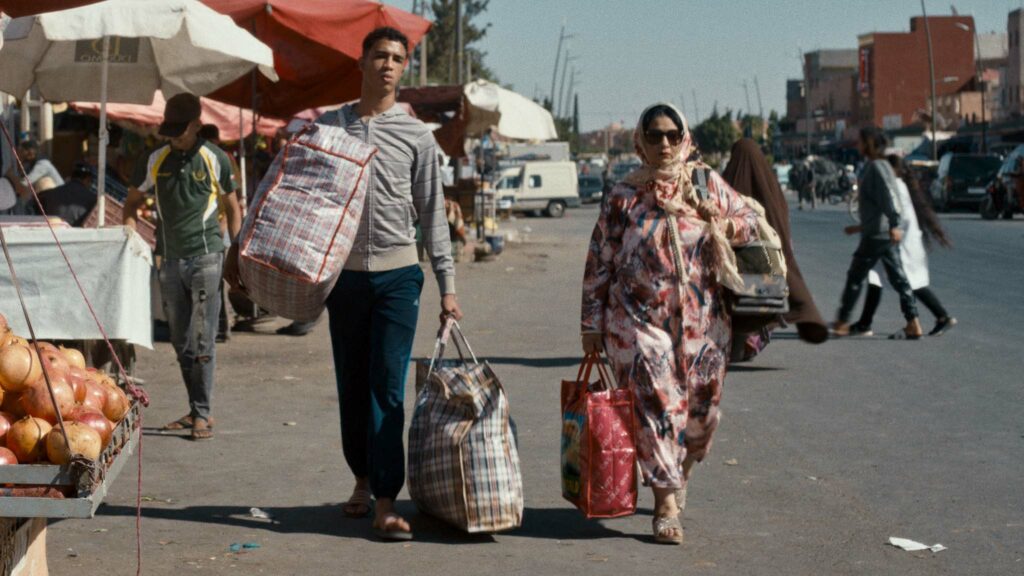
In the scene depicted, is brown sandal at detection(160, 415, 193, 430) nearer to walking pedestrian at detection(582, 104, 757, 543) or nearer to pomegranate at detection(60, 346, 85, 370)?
pomegranate at detection(60, 346, 85, 370)

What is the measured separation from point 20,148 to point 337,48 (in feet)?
24.9

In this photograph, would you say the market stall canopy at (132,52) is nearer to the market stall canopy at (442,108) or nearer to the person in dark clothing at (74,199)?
the person in dark clothing at (74,199)

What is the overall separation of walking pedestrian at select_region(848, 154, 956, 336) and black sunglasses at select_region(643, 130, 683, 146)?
769 cm

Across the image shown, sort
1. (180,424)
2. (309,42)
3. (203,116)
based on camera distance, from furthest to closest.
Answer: (203,116), (309,42), (180,424)

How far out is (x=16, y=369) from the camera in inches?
190

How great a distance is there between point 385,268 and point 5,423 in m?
1.91

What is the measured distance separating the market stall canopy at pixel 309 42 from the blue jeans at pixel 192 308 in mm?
3352

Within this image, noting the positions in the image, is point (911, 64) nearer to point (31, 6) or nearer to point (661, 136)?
point (661, 136)

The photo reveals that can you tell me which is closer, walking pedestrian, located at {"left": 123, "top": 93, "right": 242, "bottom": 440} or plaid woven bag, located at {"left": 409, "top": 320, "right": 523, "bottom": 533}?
plaid woven bag, located at {"left": 409, "top": 320, "right": 523, "bottom": 533}

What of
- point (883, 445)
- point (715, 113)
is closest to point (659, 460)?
point (883, 445)

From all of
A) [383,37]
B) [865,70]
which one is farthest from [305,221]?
[865,70]

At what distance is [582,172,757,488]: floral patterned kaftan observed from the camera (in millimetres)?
6078

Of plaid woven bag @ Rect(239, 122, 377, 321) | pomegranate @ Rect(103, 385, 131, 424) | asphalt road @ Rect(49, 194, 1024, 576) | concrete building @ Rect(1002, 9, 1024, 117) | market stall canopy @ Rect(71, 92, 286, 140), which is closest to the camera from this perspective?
pomegranate @ Rect(103, 385, 131, 424)

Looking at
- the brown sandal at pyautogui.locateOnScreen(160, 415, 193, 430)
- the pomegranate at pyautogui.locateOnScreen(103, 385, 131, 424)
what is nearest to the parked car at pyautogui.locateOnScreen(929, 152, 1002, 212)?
the brown sandal at pyautogui.locateOnScreen(160, 415, 193, 430)
